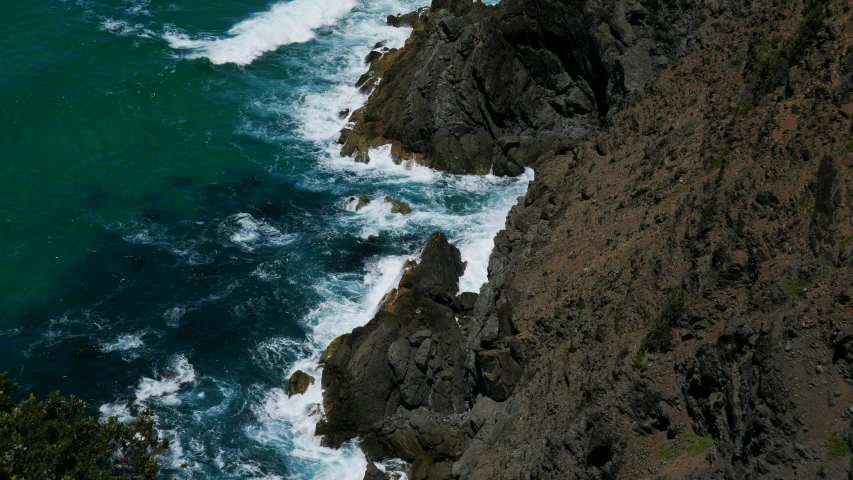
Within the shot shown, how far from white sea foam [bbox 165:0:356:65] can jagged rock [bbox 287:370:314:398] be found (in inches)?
1560

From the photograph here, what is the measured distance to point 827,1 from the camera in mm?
28125

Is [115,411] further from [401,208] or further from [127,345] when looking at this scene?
[401,208]

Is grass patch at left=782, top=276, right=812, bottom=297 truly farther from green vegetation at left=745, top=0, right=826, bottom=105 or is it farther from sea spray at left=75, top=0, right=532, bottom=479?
sea spray at left=75, top=0, right=532, bottom=479

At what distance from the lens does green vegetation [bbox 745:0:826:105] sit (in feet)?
89.7

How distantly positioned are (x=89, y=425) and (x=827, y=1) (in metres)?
28.5

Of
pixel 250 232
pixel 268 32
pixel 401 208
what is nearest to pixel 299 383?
pixel 250 232

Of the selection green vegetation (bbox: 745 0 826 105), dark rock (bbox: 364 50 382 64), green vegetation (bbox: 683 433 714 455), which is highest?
green vegetation (bbox: 745 0 826 105)

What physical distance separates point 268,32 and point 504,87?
30379 millimetres

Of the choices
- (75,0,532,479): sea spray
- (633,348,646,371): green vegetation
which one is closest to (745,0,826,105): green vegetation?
(633,348,646,371): green vegetation

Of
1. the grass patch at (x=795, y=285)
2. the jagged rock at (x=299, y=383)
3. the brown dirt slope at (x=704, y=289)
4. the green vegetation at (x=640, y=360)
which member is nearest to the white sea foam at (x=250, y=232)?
the jagged rock at (x=299, y=383)

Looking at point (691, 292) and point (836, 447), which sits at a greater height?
point (836, 447)

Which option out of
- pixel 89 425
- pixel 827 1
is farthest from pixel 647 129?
Answer: pixel 89 425

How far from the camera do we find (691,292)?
930 inches

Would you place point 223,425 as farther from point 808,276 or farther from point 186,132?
point 186,132
